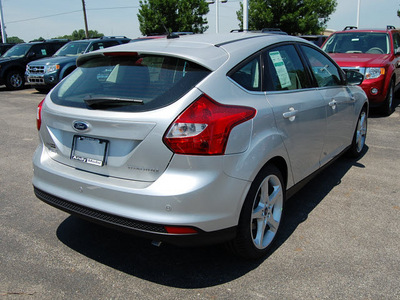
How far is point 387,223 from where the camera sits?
3.64 metres

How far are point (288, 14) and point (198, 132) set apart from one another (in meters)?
29.9

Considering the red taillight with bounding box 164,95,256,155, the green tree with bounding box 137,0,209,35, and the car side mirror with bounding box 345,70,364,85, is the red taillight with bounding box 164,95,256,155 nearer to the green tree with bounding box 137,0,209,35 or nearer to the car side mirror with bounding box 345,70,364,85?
the car side mirror with bounding box 345,70,364,85

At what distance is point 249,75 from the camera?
9.69 ft

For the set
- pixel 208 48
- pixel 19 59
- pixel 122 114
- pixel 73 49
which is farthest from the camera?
pixel 19 59

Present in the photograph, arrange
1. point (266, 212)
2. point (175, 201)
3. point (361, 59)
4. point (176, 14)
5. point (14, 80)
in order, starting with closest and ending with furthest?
point (175, 201) < point (266, 212) < point (361, 59) < point (14, 80) < point (176, 14)

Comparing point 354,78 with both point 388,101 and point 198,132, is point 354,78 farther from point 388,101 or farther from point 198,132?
point 388,101

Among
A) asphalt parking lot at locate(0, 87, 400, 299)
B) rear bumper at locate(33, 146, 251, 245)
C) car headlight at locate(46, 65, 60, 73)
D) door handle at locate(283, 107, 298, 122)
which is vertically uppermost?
door handle at locate(283, 107, 298, 122)

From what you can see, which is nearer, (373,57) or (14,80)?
(373,57)

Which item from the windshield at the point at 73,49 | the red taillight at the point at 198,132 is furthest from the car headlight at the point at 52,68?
the red taillight at the point at 198,132

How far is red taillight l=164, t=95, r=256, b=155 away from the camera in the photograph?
7.98 ft

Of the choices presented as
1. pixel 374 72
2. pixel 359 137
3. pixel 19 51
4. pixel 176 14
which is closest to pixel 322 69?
pixel 359 137

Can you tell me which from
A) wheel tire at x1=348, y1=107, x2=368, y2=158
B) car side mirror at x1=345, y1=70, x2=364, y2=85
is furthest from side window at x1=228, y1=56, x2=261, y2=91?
wheel tire at x1=348, y1=107, x2=368, y2=158

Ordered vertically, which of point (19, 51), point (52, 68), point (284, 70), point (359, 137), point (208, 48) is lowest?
point (359, 137)

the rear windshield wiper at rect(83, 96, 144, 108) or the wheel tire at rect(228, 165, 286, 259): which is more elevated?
the rear windshield wiper at rect(83, 96, 144, 108)
